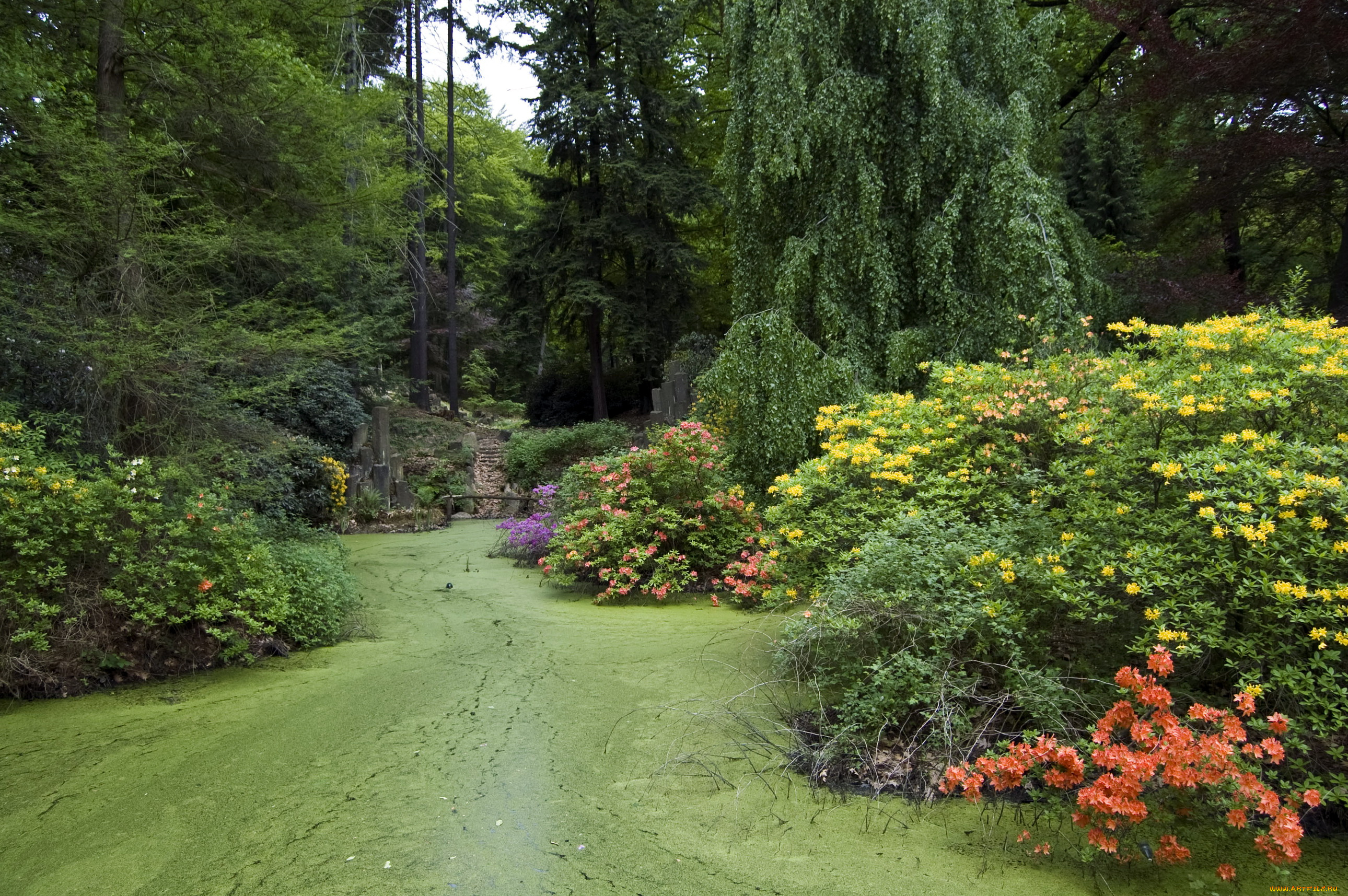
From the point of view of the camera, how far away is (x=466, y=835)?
257cm

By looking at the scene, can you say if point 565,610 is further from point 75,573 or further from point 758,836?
point 758,836

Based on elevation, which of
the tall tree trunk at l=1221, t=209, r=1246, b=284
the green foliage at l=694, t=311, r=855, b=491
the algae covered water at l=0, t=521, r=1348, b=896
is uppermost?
the tall tree trunk at l=1221, t=209, r=1246, b=284

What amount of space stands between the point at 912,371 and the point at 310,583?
15.8 ft

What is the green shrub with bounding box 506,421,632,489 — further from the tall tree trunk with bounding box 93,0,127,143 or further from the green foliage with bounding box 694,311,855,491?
the tall tree trunk with bounding box 93,0,127,143

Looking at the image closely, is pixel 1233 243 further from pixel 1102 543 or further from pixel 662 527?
pixel 1102 543

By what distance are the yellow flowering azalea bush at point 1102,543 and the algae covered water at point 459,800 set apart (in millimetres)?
480

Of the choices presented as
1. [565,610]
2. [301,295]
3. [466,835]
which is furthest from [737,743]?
[301,295]

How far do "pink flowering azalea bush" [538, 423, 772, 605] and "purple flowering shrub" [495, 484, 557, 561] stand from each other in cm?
83

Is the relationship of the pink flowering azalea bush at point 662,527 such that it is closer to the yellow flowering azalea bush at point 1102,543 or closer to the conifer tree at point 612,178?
the yellow flowering azalea bush at point 1102,543

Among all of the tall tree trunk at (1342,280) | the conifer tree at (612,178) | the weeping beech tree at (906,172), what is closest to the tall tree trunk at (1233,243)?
the tall tree trunk at (1342,280)

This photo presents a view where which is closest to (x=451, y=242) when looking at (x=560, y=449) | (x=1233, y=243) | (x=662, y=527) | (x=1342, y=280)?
(x=560, y=449)

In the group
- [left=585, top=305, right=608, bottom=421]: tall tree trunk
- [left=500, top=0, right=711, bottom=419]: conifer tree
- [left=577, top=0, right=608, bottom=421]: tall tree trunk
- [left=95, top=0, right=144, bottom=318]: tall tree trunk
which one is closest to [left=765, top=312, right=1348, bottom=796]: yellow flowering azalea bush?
[left=95, top=0, right=144, bottom=318]: tall tree trunk

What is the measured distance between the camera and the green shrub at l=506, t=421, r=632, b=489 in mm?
12516

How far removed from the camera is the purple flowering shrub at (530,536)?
797 cm
